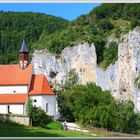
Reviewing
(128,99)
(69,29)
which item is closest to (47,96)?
(128,99)

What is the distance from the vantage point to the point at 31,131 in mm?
18953

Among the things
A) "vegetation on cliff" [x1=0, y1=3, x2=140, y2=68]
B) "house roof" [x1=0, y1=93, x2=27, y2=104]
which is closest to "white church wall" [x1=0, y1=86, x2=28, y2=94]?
"house roof" [x1=0, y1=93, x2=27, y2=104]

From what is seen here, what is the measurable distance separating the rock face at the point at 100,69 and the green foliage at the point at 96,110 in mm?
5658

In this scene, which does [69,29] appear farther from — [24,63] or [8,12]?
[24,63]

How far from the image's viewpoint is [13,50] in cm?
4781

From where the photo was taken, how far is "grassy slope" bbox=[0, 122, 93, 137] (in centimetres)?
1736

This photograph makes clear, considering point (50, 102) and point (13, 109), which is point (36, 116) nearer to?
point (13, 109)

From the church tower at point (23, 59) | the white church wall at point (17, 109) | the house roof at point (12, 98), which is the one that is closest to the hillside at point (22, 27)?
the church tower at point (23, 59)

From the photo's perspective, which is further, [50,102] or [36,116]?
[50,102]

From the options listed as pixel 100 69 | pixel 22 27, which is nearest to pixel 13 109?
pixel 100 69

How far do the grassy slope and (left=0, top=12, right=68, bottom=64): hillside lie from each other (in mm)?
26410

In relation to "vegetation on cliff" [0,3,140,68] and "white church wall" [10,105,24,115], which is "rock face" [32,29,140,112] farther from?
"white church wall" [10,105,24,115]

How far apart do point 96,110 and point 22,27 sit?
3013 centimetres

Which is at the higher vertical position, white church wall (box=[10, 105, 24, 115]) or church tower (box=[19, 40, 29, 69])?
church tower (box=[19, 40, 29, 69])
